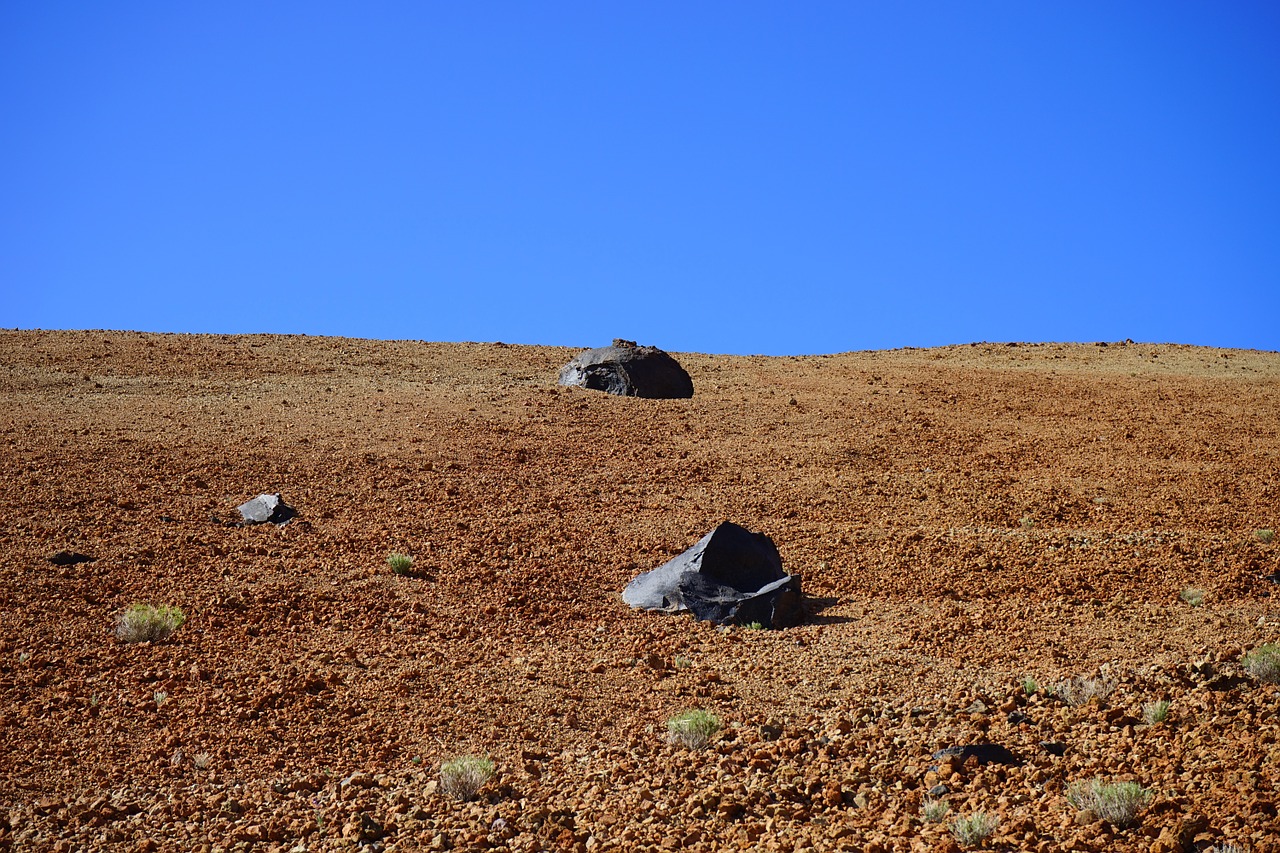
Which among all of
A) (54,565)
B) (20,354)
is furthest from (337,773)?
(20,354)

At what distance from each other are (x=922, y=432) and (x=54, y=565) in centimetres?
1422

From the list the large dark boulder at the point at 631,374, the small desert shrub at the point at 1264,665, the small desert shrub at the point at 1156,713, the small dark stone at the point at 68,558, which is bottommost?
the small desert shrub at the point at 1156,713

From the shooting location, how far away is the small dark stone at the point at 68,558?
12945mm

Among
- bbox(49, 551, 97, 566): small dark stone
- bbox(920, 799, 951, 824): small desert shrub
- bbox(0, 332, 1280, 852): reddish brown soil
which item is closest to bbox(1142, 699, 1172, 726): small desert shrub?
bbox(0, 332, 1280, 852): reddish brown soil

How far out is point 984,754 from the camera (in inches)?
295

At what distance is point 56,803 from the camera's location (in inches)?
306

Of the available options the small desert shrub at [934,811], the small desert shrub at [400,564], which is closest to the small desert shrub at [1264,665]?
the small desert shrub at [934,811]

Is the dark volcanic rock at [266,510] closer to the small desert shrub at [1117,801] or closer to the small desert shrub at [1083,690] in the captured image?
the small desert shrub at [1083,690]

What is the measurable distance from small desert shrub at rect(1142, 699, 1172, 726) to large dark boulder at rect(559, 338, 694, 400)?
16.2 metres

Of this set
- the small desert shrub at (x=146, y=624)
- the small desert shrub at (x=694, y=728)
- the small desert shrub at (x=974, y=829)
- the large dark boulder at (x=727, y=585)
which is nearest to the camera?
the small desert shrub at (x=974, y=829)

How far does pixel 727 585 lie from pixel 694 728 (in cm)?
388

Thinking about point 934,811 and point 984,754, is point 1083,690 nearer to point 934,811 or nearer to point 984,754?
point 984,754

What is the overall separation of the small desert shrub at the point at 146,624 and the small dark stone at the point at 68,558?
2203mm

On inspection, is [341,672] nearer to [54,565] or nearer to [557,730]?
[557,730]
